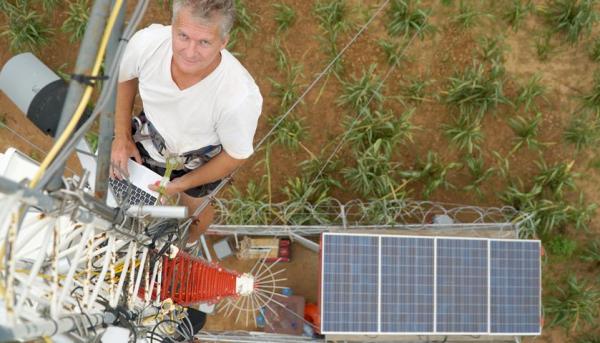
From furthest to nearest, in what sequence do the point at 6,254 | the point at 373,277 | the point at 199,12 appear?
the point at 373,277
the point at 199,12
the point at 6,254

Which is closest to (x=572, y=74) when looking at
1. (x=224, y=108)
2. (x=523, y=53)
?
(x=523, y=53)

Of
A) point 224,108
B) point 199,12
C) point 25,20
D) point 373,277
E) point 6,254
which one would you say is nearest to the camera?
point 6,254

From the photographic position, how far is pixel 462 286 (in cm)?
427

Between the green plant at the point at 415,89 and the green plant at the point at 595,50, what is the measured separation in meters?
1.67

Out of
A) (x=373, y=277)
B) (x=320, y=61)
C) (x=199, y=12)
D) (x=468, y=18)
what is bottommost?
(x=373, y=277)

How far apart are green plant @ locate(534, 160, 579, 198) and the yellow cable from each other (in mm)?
4721

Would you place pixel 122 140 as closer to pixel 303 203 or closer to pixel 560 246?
pixel 303 203

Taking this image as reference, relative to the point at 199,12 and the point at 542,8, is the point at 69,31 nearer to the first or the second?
the point at 199,12

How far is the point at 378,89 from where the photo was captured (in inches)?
207

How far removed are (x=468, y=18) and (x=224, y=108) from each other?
351cm

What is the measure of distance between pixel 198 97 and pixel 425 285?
7.93 ft

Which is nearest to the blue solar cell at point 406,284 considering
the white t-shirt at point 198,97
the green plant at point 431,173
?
the green plant at point 431,173

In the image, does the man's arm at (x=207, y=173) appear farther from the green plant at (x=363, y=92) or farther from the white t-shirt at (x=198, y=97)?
the green plant at (x=363, y=92)

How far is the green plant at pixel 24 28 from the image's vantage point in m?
5.24
